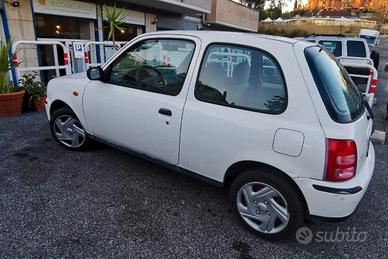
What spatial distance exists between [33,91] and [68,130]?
2.64m

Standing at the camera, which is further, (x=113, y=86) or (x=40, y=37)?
(x=40, y=37)

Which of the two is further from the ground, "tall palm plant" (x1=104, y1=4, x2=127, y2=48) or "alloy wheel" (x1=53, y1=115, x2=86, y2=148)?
"tall palm plant" (x1=104, y1=4, x2=127, y2=48)

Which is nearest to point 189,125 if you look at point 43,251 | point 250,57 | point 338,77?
point 250,57

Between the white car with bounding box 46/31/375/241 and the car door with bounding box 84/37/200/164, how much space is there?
0.01 metres

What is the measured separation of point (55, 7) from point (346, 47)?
31.2ft

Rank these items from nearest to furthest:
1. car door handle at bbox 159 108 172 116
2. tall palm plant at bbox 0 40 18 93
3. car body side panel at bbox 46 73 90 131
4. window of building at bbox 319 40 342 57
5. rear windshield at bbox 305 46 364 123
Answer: rear windshield at bbox 305 46 364 123
car door handle at bbox 159 108 172 116
car body side panel at bbox 46 73 90 131
tall palm plant at bbox 0 40 18 93
window of building at bbox 319 40 342 57

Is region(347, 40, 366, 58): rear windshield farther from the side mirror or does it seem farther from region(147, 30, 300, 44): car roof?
the side mirror

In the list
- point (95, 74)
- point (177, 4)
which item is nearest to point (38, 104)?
point (95, 74)

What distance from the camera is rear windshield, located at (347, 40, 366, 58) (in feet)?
30.7

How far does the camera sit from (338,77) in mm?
2463

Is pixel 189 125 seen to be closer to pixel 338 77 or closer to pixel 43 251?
pixel 338 77

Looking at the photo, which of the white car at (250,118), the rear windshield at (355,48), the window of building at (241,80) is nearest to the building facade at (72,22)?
the white car at (250,118)

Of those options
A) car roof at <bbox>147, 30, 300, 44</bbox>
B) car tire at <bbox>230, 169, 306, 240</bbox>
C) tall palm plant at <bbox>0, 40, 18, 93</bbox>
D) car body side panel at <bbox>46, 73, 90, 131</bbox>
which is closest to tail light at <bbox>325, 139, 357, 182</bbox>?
car tire at <bbox>230, 169, 306, 240</bbox>

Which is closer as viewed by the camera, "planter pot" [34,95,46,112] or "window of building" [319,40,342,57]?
"planter pot" [34,95,46,112]
